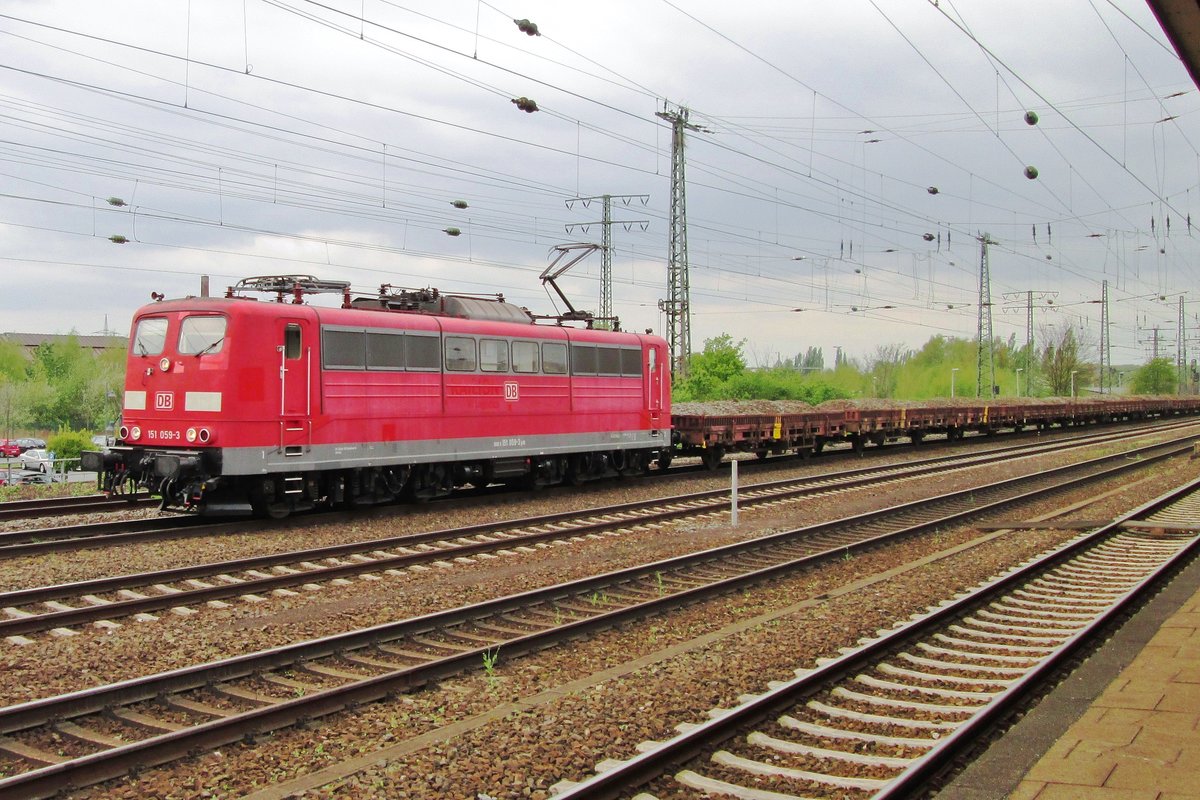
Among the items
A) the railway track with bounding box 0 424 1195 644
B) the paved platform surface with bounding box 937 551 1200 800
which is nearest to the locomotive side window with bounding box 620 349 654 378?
the railway track with bounding box 0 424 1195 644

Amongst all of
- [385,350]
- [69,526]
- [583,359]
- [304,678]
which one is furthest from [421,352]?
[304,678]

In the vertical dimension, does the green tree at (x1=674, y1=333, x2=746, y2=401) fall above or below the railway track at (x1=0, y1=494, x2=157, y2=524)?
above

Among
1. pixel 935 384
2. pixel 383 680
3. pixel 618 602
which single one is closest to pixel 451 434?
pixel 618 602

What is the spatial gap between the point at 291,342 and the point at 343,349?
0.91 m

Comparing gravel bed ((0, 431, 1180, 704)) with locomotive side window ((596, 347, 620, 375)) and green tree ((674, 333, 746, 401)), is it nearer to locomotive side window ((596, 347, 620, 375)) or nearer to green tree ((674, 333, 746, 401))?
locomotive side window ((596, 347, 620, 375))

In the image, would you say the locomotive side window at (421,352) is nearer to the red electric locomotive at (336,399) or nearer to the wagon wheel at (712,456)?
the red electric locomotive at (336,399)

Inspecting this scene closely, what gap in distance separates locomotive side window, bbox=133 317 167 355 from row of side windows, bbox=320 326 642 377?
91.6 inches

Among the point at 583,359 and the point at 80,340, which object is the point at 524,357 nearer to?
the point at 583,359

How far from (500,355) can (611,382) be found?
366 centimetres

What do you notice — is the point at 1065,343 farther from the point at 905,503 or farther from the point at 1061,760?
the point at 1061,760

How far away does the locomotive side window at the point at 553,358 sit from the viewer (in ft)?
63.7

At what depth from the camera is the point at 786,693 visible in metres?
6.79

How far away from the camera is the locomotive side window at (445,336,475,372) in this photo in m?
17.3

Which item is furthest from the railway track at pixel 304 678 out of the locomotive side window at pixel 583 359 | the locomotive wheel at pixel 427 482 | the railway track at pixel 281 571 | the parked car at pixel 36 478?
the parked car at pixel 36 478
